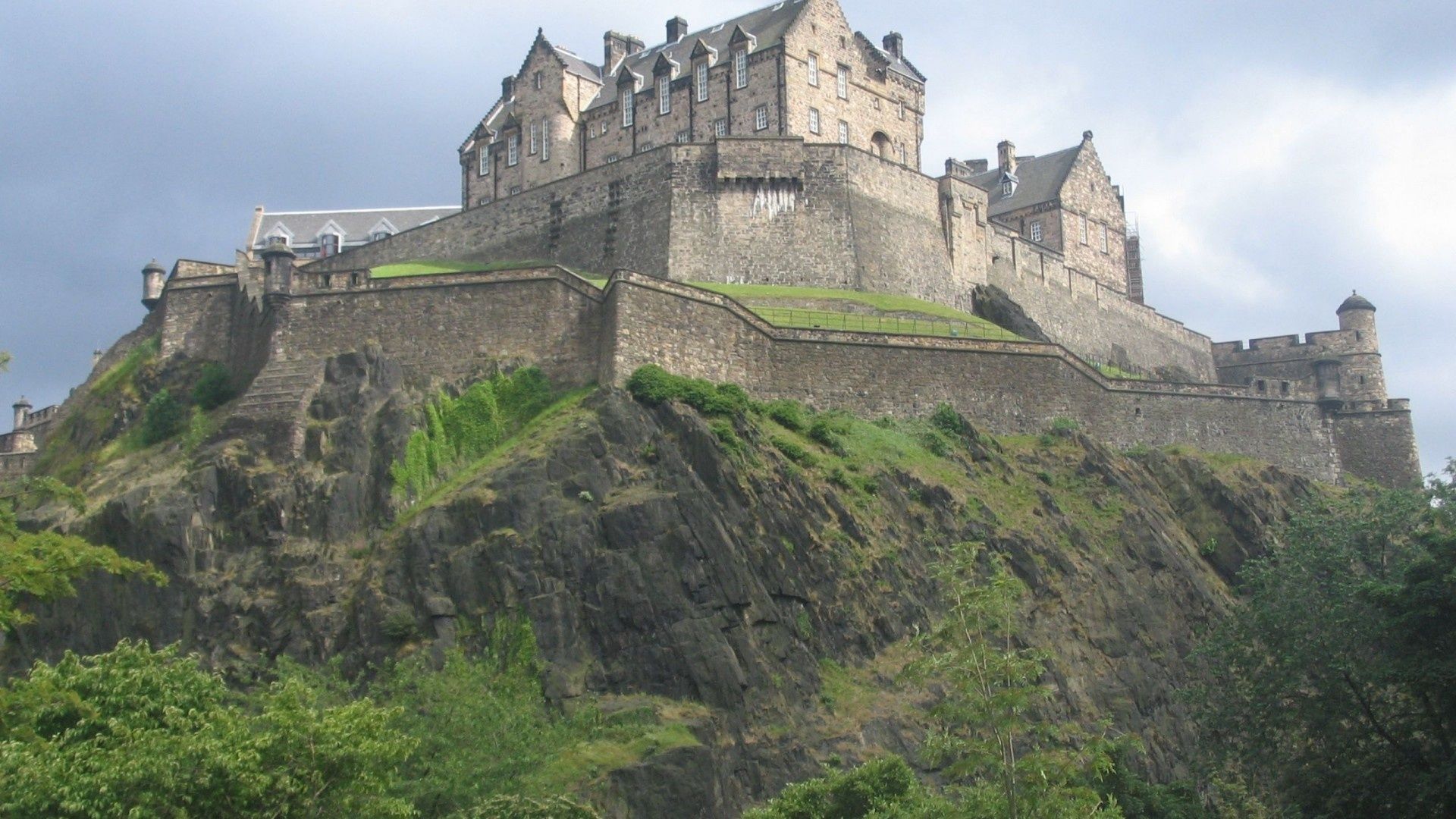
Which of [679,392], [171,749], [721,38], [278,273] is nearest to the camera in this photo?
[171,749]

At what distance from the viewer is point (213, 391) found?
175 feet

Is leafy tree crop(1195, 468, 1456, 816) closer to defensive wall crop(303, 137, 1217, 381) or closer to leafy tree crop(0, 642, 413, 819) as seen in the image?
leafy tree crop(0, 642, 413, 819)

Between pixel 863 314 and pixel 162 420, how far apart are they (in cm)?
2451

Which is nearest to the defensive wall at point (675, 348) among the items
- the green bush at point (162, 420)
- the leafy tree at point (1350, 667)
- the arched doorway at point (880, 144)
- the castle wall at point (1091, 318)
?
the green bush at point (162, 420)

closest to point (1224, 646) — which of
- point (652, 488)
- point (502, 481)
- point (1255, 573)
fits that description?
point (1255, 573)

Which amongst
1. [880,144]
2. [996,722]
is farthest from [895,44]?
[996,722]

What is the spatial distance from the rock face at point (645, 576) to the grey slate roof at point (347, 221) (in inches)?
1276

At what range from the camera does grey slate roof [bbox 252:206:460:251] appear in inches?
3243

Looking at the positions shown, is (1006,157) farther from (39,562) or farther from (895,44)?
(39,562)

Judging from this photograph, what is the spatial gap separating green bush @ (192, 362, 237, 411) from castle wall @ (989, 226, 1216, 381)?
3346cm

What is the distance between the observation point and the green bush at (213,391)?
175 feet

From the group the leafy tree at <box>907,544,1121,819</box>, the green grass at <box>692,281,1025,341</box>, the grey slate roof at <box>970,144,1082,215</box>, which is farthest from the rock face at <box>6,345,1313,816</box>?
the grey slate roof at <box>970,144,1082,215</box>

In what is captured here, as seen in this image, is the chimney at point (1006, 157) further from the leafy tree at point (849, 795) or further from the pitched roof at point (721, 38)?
the leafy tree at point (849, 795)

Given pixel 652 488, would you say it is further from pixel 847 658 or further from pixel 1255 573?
pixel 1255 573
